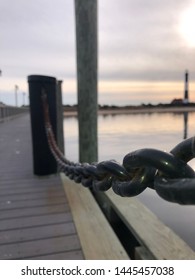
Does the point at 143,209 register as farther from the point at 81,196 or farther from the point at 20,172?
the point at 20,172

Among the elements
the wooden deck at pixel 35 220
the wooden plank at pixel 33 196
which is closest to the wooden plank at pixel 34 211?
the wooden deck at pixel 35 220

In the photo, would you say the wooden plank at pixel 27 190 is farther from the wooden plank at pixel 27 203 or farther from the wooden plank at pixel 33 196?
the wooden plank at pixel 27 203

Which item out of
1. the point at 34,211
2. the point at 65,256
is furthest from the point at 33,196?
the point at 65,256

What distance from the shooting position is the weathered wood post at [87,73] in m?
3.69

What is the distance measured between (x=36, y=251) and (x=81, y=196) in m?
1.20

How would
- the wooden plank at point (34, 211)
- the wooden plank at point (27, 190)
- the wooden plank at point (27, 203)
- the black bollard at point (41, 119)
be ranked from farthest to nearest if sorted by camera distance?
1. the black bollard at point (41, 119)
2. the wooden plank at point (27, 190)
3. the wooden plank at point (27, 203)
4. the wooden plank at point (34, 211)

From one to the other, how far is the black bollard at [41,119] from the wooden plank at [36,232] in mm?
1600

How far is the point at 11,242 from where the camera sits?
234 cm

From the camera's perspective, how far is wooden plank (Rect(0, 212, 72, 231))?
263 cm

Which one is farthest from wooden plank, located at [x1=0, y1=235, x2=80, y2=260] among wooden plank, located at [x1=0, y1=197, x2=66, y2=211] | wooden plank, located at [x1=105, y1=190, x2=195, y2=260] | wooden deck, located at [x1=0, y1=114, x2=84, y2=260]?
wooden plank, located at [x1=0, y1=197, x2=66, y2=211]

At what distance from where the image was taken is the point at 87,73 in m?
3.80

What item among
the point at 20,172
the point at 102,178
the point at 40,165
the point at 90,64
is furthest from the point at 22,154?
the point at 102,178

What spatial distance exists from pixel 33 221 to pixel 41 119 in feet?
5.43

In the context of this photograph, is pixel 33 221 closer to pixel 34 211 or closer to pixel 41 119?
pixel 34 211
